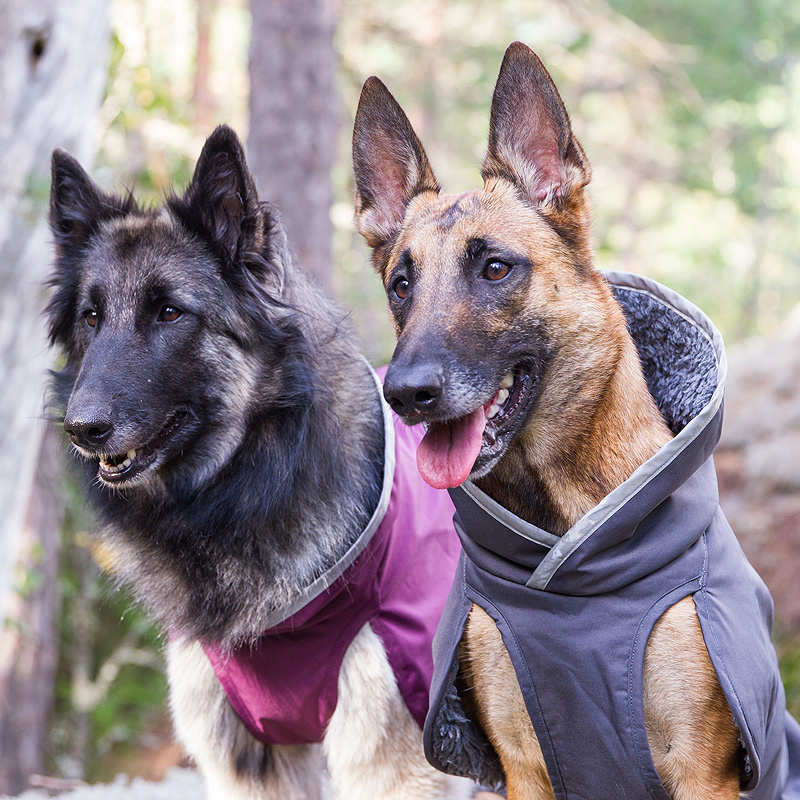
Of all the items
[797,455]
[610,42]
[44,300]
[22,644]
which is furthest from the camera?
[610,42]

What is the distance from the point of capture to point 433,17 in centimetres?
1444

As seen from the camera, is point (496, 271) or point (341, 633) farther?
point (341, 633)

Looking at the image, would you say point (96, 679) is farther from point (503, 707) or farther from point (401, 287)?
point (401, 287)

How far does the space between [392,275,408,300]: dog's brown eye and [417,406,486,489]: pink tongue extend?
49 centimetres

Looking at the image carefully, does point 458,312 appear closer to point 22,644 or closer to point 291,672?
point 291,672

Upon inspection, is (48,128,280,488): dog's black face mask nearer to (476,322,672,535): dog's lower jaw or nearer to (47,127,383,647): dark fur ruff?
(47,127,383,647): dark fur ruff

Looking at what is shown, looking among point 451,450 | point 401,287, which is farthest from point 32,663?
point 451,450

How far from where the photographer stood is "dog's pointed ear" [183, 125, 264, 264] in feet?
10.2

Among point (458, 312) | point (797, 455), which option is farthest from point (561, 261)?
point (797, 455)

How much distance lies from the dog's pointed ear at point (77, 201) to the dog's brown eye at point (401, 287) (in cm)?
128

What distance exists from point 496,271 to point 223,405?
1138mm

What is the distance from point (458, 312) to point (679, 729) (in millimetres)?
1331

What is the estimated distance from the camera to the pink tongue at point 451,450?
2.46 m

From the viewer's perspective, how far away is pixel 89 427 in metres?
2.84
